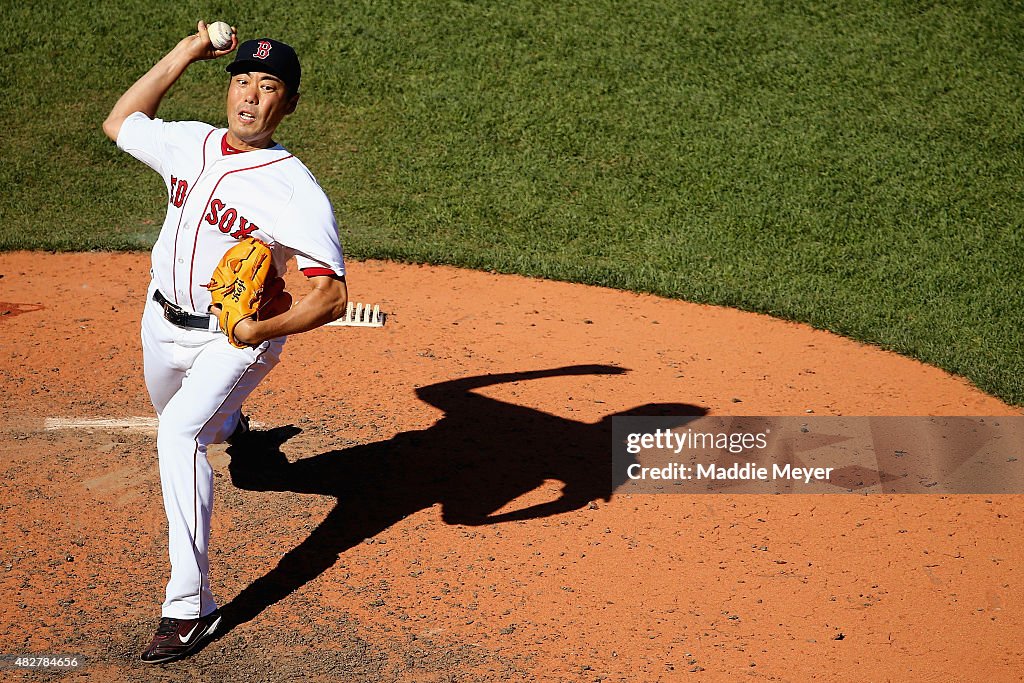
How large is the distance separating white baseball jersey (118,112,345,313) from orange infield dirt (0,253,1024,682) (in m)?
1.28

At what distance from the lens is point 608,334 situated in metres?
7.16

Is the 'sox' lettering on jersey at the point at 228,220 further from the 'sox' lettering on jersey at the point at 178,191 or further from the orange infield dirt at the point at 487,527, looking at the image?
the orange infield dirt at the point at 487,527

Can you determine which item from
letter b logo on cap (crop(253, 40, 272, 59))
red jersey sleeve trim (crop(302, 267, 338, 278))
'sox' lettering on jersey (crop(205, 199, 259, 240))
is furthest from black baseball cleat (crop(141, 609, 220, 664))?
letter b logo on cap (crop(253, 40, 272, 59))

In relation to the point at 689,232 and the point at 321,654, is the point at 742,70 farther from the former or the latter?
the point at 321,654

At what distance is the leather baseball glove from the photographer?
12.7 feet

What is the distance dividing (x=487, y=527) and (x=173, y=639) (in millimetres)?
1514

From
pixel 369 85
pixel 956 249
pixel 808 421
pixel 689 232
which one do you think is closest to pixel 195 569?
pixel 808 421

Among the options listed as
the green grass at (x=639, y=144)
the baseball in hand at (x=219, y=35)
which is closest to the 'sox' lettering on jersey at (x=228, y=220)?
the baseball in hand at (x=219, y=35)

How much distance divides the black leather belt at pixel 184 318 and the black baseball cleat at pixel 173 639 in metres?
1.09

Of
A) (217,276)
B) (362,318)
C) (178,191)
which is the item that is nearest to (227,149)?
(178,191)

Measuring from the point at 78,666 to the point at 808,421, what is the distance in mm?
3895

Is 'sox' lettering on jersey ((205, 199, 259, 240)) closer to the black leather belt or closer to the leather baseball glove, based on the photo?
the leather baseball glove

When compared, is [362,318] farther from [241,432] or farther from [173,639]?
[173,639]

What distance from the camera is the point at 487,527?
500 cm
